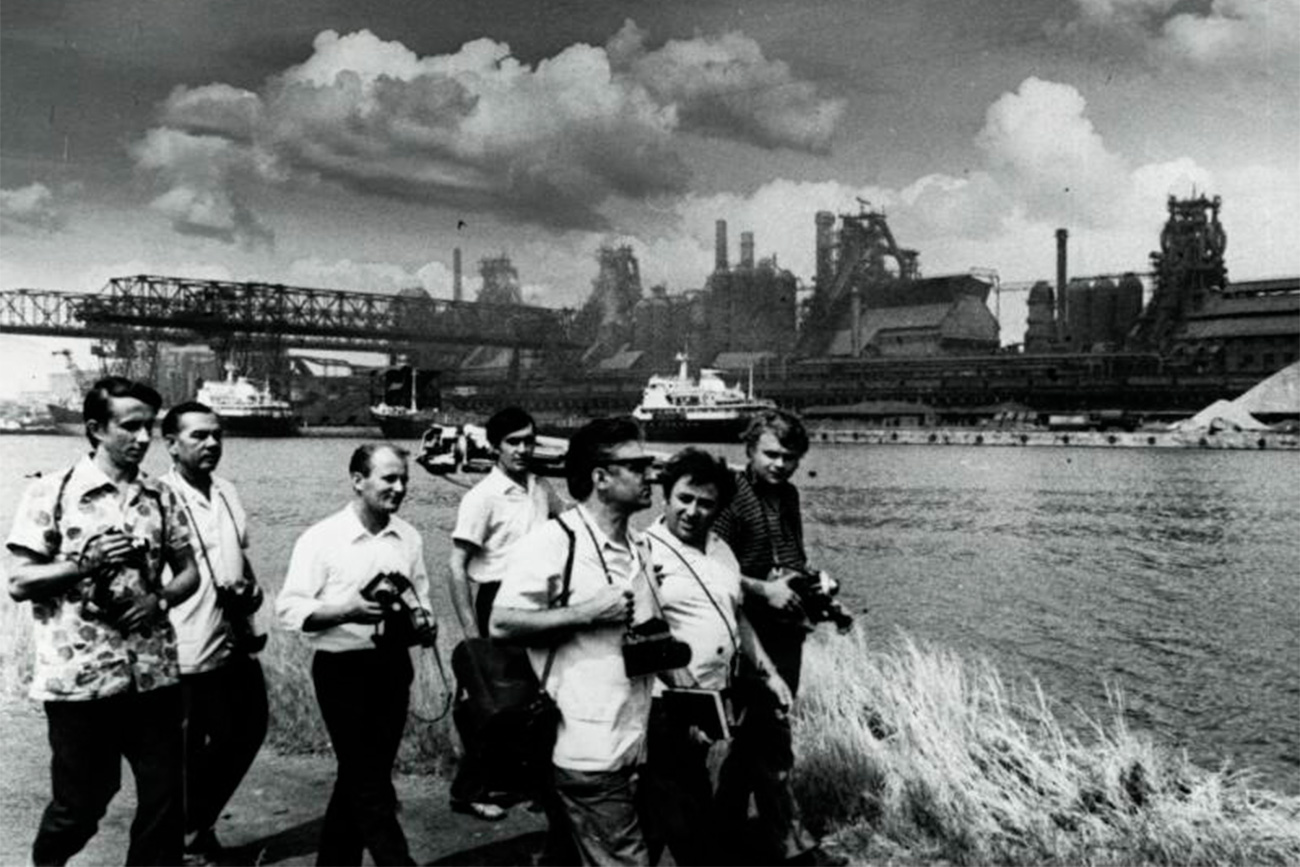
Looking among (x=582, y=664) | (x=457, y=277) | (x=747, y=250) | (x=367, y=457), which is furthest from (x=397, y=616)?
(x=747, y=250)

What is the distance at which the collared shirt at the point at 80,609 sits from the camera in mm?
2971

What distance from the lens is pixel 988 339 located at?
79.9m

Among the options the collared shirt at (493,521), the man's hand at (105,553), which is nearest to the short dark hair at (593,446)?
the man's hand at (105,553)

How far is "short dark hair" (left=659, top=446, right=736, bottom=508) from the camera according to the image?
3.34 m

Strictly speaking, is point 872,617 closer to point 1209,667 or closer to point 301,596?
point 1209,667

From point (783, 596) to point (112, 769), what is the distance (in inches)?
76.1

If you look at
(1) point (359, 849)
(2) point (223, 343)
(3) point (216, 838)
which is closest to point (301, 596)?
(1) point (359, 849)

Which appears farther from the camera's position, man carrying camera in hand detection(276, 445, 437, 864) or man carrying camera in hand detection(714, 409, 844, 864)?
man carrying camera in hand detection(714, 409, 844, 864)

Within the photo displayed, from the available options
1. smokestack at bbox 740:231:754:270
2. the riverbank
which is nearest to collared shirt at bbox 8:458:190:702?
the riverbank

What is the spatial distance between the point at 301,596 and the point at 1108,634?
39.2ft

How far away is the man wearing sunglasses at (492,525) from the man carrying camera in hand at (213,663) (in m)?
0.78

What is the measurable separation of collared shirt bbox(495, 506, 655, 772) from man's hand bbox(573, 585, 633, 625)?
0.04m

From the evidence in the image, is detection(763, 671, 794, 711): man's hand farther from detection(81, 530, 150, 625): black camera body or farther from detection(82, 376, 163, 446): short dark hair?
detection(82, 376, 163, 446): short dark hair

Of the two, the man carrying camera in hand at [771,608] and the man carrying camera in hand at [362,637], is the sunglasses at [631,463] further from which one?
the man carrying camera in hand at [771,608]
